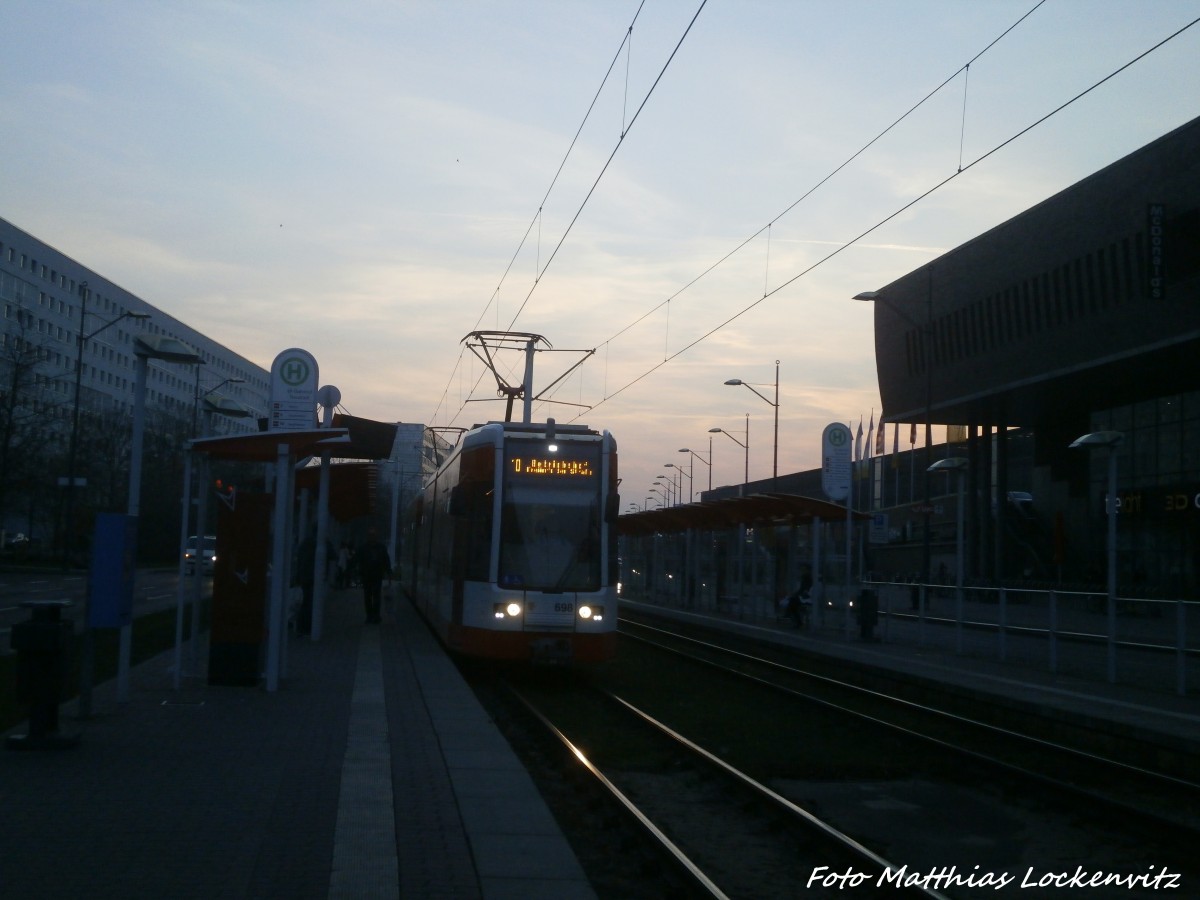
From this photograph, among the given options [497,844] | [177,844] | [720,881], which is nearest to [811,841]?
[720,881]

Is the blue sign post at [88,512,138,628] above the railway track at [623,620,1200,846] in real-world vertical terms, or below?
above

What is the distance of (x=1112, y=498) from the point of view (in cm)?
1761

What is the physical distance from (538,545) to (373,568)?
360 inches

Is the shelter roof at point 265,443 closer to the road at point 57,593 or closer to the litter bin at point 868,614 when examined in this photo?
the road at point 57,593

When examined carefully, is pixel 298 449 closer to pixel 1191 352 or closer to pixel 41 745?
pixel 41 745

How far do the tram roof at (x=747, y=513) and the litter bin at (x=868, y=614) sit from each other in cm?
173

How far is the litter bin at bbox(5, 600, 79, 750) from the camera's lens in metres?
9.17

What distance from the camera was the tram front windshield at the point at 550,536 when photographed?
16469 millimetres

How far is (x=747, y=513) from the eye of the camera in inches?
1179

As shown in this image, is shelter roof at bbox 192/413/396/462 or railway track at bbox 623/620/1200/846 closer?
railway track at bbox 623/620/1200/846

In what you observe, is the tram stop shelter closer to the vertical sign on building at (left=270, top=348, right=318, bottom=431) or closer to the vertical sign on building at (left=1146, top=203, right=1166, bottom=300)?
the vertical sign on building at (left=270, top=348, right=318, bottom=431)

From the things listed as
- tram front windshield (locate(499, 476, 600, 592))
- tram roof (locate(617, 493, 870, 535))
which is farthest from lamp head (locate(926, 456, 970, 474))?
tram front windshield (locate(499, 476, 600, 592))

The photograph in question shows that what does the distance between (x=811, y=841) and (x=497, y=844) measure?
2030 mm

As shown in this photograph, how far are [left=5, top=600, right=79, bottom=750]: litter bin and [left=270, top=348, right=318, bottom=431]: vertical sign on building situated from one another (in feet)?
23.7
